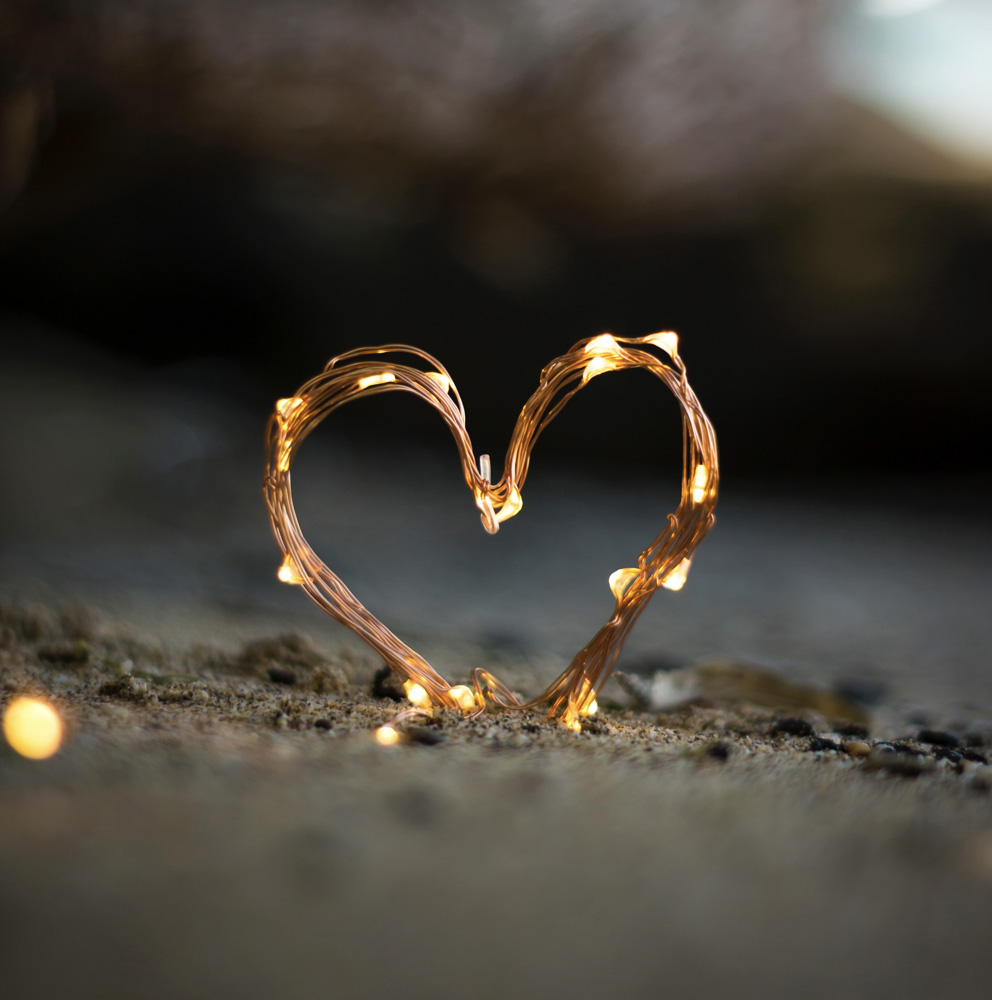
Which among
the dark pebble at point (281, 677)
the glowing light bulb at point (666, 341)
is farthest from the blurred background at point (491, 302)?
the glowing light bulb at point (666, 341)

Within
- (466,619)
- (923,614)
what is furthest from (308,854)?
(923,614)

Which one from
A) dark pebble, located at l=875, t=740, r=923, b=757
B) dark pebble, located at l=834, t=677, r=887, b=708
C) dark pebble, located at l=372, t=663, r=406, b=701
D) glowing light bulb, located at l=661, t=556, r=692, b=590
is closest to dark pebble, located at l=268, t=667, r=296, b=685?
dark pebble, located at l=372, t=663, r=406, b=701

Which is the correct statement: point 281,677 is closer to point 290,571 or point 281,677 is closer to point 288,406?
point 290,571

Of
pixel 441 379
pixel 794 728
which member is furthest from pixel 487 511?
pixel 794 728

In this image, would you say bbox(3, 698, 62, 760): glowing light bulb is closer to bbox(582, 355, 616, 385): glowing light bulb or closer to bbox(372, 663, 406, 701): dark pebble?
bbox(372, 663, 406, 701): dark pebble

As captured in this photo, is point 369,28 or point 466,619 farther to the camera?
point 369,28

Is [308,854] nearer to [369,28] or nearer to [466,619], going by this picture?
[466,619]

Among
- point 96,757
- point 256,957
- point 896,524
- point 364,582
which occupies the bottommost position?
point 256,957
